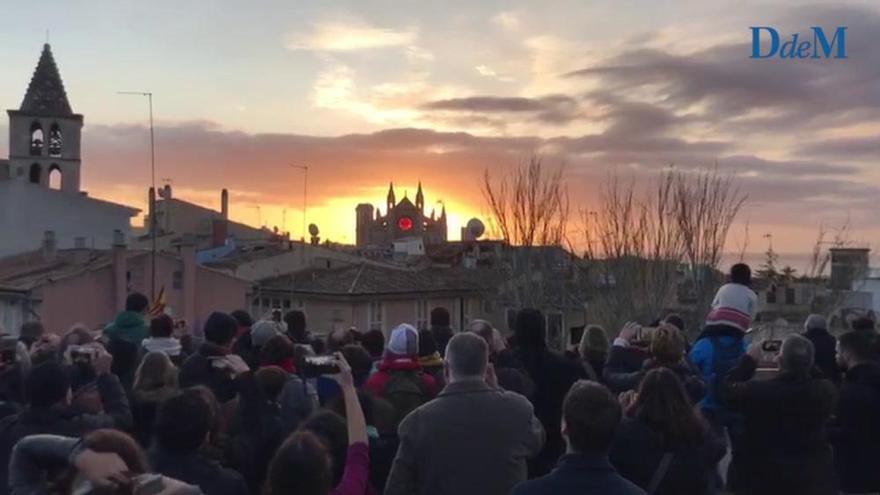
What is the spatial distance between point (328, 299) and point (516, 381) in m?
36.0

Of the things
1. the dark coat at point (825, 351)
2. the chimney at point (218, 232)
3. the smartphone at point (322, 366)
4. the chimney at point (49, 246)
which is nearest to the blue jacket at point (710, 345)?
the dark coat at point (825, 351)

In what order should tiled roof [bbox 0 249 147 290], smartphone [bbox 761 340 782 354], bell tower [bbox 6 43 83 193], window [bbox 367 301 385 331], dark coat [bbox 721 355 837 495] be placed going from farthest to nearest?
bell tower [bbox 6 43 83 193] < window [bbox 367 301 385 331] < tiled roof [bbox 0 249 147 290] < smartphone [bbox 761 340 782 354] < dark coat [bbox 721 355 837 495]

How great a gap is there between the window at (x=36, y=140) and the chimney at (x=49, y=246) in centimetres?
1831

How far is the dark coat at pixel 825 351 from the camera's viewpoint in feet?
27.1

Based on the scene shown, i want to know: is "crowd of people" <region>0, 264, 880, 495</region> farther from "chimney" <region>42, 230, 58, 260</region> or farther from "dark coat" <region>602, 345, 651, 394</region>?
"chimney" <region>42, 230, 58, 260</region>

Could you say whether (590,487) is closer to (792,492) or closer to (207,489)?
(207,489)

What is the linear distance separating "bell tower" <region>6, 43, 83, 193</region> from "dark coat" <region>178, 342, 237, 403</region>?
58.1 metres

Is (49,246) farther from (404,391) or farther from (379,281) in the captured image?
(404,391)

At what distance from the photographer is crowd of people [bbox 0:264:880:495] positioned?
13.3 ft

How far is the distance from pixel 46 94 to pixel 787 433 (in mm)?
67957

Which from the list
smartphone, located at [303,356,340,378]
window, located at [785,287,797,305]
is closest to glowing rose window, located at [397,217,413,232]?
window, located at [785,287,797,305]

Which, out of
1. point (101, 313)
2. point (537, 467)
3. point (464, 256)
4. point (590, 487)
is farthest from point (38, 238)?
point (590, 487)

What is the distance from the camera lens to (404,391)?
6.41 meters

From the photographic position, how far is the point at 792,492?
5.88 m
